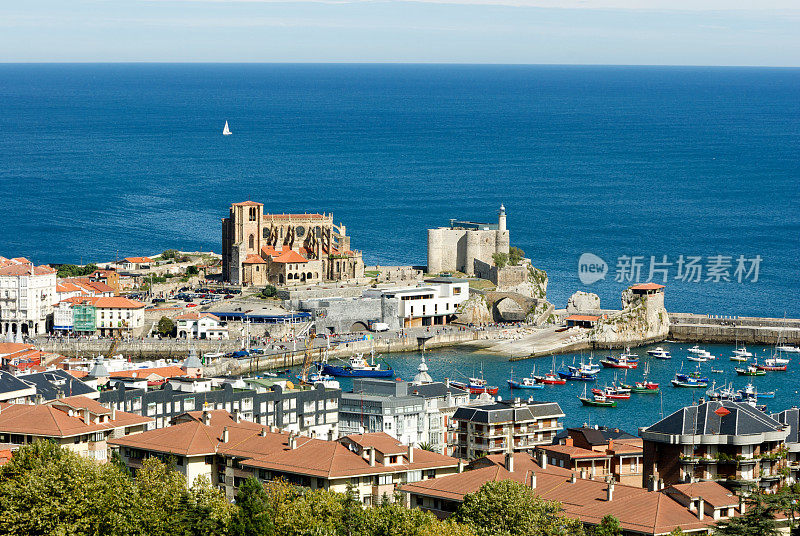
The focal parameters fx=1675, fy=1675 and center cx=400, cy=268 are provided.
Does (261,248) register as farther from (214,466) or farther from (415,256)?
(214,466)

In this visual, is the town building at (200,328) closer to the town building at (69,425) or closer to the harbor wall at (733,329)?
the harbor wall at (733,329)

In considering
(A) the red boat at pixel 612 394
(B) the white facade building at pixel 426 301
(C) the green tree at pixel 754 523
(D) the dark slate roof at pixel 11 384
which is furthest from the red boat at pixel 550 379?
(C) the green tree at pixel 754 523

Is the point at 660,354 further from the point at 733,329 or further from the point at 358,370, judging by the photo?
the point at 358,370

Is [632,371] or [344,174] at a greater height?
[344,174]

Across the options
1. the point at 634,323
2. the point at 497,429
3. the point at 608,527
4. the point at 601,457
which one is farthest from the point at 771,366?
the point at 608,527

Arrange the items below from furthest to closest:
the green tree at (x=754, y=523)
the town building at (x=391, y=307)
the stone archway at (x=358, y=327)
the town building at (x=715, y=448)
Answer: the stone archway at (x=358, y=327) < the town building at (x=391, y=307) < the town building at (x=715, y=448) < the green tree at (x=754, y=523)

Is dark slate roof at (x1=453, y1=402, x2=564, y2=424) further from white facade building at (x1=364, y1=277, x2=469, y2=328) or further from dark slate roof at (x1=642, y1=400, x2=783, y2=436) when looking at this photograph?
white facade building at (x1=364, y1=277, x2=469, y2=328)

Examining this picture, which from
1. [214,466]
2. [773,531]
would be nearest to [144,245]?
[214,466]
